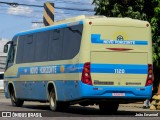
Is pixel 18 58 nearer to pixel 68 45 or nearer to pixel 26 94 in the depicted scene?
pixel 26 94

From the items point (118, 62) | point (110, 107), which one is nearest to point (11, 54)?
point (110, 107)

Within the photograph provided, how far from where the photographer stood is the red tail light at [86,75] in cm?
1981

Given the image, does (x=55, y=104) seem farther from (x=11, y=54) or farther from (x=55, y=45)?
(x=11, y=54)

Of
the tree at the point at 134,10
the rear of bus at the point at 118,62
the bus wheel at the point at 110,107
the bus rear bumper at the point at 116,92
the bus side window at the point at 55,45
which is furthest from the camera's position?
the tree at the point at 134,10

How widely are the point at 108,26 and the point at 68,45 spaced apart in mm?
1664

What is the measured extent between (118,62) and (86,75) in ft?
4.10

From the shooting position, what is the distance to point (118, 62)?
798 inches

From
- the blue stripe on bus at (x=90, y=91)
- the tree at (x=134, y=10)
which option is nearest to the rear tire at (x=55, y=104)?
the blue stripe on bus at (x=90, y=91)

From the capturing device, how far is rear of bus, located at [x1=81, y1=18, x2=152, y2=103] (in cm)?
1992

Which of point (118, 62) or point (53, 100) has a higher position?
point (118, 62)

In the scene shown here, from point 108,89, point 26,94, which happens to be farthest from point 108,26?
point 26,94

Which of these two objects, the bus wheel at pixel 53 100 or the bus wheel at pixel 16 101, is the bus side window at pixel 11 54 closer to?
the bus wheel at pixel 16 101

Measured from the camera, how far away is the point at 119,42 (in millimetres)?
20375

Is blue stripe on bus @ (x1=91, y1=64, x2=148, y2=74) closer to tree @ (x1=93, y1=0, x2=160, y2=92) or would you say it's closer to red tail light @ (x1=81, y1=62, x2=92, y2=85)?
red tail light @ (x1=81, y1=62, x2=92, y2=85)
